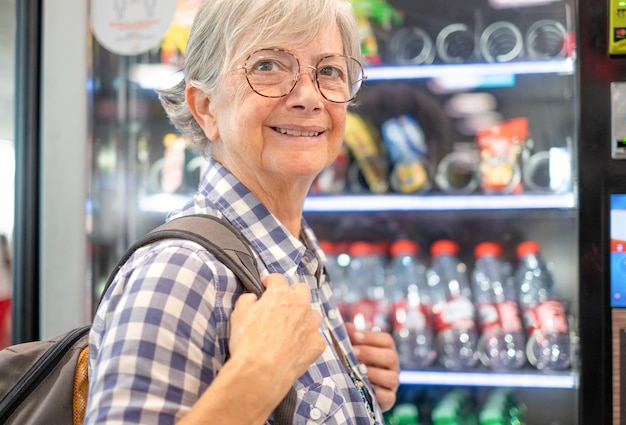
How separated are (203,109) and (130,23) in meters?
0.91

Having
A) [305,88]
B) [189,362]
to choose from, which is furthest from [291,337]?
[305,88]

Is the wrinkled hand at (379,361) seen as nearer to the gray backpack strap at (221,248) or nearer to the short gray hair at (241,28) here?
the gray backpack strap at (221,248)

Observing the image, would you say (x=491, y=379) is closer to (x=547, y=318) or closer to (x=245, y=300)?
(x=547, y=318)

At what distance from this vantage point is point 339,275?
239 centimetres

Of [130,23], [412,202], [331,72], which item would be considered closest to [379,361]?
[331,72]

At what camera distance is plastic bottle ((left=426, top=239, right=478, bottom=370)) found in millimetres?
2150

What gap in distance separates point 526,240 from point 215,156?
137 cm

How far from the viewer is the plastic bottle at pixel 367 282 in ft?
7.46

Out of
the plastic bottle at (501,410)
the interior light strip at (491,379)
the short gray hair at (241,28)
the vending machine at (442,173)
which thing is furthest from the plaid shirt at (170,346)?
the plastic bottle at (501,410)

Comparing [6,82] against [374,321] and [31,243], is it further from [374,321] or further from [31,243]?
[374,321]

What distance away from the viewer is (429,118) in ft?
7.86

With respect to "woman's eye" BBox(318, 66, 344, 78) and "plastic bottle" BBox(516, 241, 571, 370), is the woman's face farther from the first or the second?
"plastic bottle" BBox(516, 241, 571, 370)

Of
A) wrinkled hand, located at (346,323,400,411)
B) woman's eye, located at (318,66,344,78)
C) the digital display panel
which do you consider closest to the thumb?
woman's eye, located at (318,66,344,78)

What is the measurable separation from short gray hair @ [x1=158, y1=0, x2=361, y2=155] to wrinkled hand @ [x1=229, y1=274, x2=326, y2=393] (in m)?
0.38
